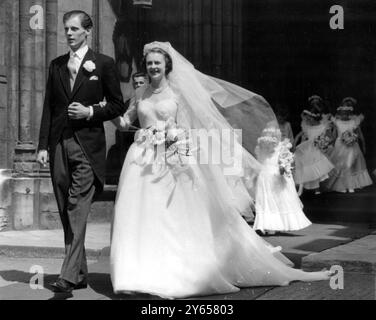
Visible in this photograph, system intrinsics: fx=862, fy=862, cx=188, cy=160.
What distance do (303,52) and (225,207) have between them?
55.1ft

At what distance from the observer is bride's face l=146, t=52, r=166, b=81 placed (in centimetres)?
741

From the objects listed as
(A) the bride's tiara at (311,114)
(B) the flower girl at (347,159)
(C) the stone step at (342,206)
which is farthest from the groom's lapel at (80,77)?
(A) the bride's tiara at (311,114)

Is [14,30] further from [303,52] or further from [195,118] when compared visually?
[303,52]

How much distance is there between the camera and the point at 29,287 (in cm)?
740

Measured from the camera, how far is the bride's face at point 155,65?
7410 mm

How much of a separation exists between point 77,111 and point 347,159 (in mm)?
12372

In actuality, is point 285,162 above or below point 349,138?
below

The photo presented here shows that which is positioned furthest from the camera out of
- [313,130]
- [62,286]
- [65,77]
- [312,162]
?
[313,130]

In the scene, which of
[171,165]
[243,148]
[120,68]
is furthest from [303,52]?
[171,165]

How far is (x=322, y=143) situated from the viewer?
57.4 ft

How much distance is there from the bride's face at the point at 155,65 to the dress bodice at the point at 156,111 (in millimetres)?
219
